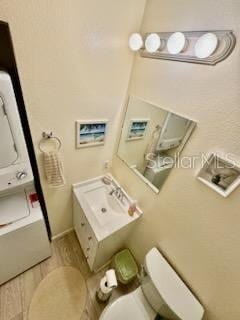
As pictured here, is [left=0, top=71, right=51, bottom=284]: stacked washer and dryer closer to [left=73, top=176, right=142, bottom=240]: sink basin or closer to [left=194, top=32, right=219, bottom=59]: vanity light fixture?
[left=73, top=176, right=142, bottom=240]: sink basin

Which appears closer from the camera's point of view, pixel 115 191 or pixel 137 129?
pixel 137 129

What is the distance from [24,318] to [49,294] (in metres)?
0.20

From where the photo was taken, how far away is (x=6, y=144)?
0.78m

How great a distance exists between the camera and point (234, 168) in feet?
2.45

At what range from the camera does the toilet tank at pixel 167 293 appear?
965 millimetres

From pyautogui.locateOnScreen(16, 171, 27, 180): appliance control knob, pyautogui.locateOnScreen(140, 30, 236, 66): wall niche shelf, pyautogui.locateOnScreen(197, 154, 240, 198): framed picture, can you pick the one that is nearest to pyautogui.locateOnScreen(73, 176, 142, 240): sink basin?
pyautogui.locateOnScreen(16, 171, 27, 180): appliance control knob

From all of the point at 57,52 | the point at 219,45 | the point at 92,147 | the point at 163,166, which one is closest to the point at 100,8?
the point at 57,52

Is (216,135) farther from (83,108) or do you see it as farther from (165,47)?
(83,108)

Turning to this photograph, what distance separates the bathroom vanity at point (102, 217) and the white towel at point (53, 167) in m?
0.31

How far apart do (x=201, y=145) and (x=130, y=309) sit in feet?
4.07

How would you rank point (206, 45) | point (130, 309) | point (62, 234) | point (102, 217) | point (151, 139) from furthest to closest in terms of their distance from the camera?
point (62, 234), point (102, 217), point (151, 139), point (130, 309), point (206, 45)

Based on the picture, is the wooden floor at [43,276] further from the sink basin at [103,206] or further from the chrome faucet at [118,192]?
the chrome faucet at [118,192]

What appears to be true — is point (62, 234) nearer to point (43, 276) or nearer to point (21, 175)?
point (43, 276)

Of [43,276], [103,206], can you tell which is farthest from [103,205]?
[43,276]
